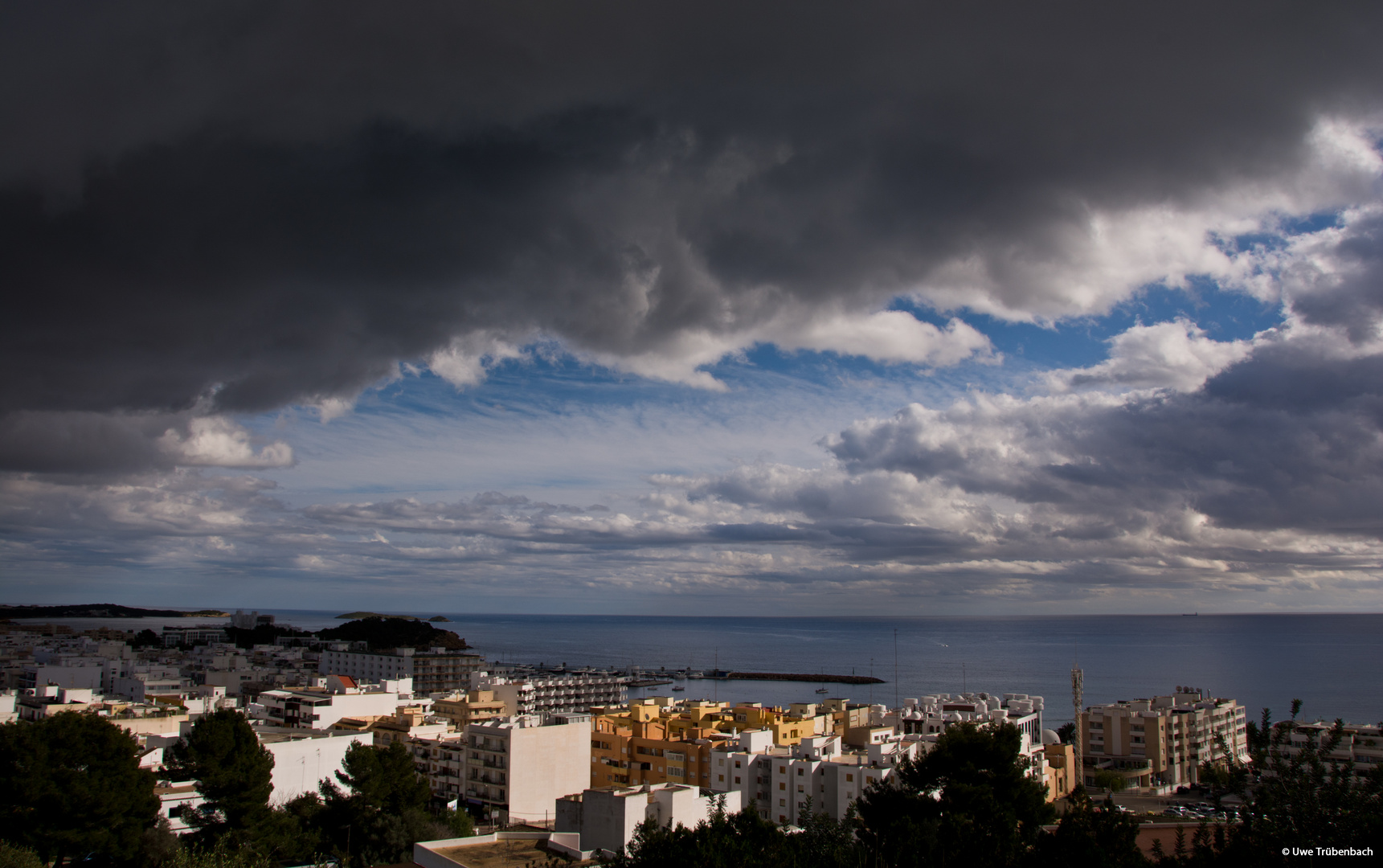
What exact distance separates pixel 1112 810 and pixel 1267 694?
87.5 m

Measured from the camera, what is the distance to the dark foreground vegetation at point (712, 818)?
33.2 ft

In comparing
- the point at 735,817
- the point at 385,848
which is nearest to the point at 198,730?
the point at 385,848

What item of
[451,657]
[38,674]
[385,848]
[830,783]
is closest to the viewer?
[385,848]

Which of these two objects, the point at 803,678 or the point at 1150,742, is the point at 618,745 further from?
the point at 803,678

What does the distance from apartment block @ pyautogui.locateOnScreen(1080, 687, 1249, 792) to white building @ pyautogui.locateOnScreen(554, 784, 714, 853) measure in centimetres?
3593

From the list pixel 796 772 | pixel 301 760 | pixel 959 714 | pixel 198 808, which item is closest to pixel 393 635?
pixel 959 714

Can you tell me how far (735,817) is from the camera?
48.5 ft

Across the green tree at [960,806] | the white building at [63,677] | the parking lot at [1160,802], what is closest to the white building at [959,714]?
the parking lot at [1160,802]

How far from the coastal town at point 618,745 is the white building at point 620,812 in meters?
0.04

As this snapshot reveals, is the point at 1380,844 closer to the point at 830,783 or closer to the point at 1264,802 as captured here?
the point at 1264,802

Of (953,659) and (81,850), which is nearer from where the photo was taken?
(81,850)

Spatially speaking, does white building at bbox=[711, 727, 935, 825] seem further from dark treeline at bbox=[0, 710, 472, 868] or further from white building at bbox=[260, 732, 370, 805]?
white building at bbox=[260, 732, 370, 805]

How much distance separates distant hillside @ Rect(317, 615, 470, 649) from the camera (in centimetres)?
12469

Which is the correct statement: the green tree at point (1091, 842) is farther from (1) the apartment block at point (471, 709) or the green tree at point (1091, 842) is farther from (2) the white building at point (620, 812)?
(1) the apartment block at point (471, 709)
